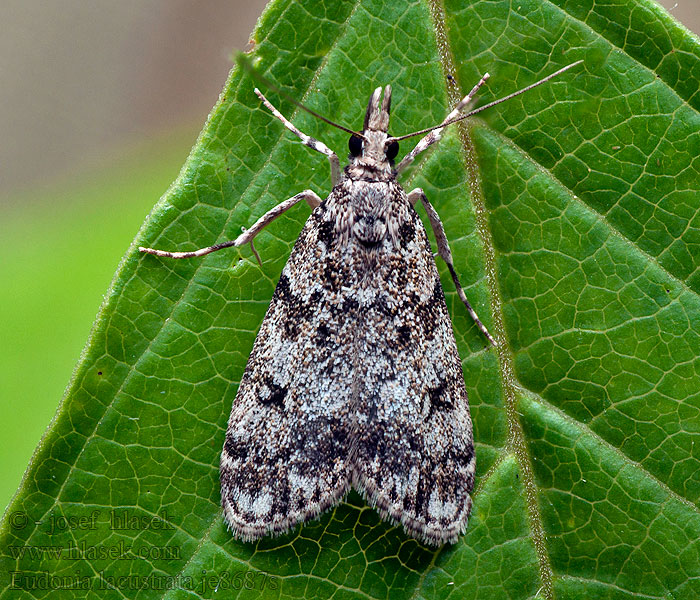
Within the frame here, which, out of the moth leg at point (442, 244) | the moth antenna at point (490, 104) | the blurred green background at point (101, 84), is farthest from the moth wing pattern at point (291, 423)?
the blurred green background at point (101, 84)

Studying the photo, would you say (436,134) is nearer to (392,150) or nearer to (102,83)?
(392,150)

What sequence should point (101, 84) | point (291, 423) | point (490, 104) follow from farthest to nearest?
1. point (101, 84)
2. point (291, 423)
3. point (490, 104)

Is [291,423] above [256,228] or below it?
below

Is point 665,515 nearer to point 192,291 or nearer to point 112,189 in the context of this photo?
point 192,291

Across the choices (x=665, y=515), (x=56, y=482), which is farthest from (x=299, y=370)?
(x=665, y=515)

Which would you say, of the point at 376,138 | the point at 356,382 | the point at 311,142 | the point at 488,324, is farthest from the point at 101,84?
the point at 488,324

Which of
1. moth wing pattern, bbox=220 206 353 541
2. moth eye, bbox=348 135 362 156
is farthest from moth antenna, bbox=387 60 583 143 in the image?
moth wing pattern, bbox=220 206 353 541

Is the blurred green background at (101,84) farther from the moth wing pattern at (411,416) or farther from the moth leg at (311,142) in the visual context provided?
the moth wing pattern at (411,416)
